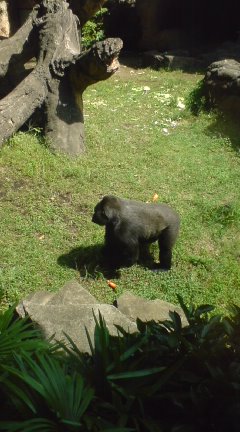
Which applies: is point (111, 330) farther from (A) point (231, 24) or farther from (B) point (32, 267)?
(A) point (231, 24)

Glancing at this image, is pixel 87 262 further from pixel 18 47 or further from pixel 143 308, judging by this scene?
pixel 18 47

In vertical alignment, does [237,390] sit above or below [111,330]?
above

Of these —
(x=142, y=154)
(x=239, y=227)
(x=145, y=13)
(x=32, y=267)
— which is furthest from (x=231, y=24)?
(x=32, y=267)

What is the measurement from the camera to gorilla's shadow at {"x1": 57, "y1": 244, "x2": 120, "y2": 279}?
6.52 meters

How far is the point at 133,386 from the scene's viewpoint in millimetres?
3352

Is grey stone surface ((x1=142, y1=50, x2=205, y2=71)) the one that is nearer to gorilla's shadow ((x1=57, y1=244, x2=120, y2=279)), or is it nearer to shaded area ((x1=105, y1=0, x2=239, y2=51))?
shaded area ((x1=105, y1=0, x2=239, y2=51))

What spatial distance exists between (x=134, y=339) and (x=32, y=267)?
291cm

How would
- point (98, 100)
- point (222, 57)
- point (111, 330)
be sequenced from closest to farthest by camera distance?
point (111, 330) → point (98, 100) → point (222, 57)

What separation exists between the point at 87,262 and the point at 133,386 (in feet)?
11.0

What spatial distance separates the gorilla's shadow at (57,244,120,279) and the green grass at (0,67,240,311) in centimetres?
1

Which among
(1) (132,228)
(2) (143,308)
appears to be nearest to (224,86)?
(1) (132,228)

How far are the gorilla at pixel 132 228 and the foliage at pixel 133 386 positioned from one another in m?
2.51

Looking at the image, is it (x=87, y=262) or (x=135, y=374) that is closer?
(x=135, y=374)

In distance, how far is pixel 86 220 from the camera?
24.3ft
